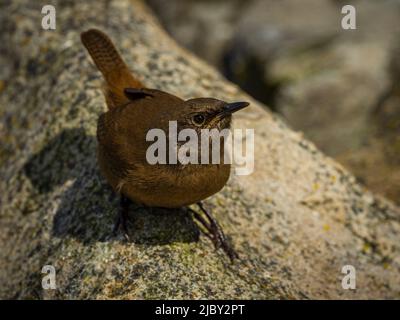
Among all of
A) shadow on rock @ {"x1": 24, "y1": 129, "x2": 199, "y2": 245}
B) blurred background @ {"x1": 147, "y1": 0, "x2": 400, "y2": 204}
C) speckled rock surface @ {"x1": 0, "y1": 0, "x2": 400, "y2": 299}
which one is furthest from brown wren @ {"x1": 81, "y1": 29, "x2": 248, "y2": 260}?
blurred background @ {"x1": 147, "y1": 0, "x2": 400, "y2": 204}

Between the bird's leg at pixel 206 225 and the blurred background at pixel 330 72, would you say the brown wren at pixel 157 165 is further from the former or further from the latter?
the blurred background at pixel 330 72

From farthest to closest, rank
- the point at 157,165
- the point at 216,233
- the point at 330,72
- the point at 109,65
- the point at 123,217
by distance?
1. the point at 330,72
2. the point at 109,65
3. the point at 216,233
4. the point at 123,217
5. the point at 157,165

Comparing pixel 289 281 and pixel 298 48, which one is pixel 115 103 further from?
pixel 298 48

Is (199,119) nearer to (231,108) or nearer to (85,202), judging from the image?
(231,108)

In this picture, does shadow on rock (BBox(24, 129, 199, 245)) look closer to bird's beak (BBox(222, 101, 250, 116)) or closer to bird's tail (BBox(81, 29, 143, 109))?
bird's tail (BBox(81, 29, 143, 109))

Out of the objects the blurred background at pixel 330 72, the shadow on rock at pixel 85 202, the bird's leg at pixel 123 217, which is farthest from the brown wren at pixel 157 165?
the blurred background at pixel 330 72

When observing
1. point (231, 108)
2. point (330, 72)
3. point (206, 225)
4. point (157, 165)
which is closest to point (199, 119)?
point (231, 108)

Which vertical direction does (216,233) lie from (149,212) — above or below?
below
